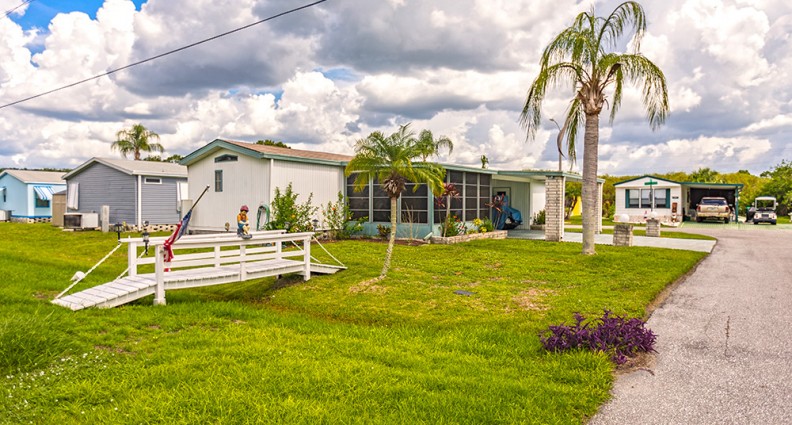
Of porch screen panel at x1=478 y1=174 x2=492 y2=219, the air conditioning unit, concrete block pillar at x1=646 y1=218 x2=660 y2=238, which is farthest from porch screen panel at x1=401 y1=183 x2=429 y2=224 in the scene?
the air conditioning unit

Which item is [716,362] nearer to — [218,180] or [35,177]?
[218,180]

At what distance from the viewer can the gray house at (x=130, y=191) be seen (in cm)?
2364

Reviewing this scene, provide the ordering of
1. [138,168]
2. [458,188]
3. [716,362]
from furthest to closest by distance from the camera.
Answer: [138,168]
[458,188]
[716,362]

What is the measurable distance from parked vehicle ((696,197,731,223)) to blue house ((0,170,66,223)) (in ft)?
133

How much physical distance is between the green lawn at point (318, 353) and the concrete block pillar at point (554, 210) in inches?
282

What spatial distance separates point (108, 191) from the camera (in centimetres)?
2464

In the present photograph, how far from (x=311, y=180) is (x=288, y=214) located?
217cm

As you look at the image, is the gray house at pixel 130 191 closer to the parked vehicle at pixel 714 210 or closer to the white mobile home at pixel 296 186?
the white mobile home at pixel 296 186

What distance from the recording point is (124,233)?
22.4 m

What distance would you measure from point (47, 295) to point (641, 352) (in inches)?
372

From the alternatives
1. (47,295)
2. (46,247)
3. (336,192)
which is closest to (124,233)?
(46,247)

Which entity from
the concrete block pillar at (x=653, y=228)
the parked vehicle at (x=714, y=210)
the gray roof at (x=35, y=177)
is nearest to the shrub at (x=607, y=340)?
the concrete block pillar at (x=653, y=228)

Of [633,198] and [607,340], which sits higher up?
[633,198]

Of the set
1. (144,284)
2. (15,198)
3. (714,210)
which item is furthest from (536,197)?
(15,198)
